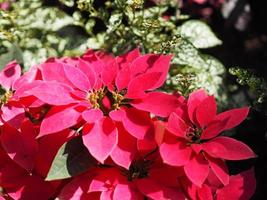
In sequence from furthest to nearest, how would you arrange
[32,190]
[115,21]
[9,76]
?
[115,21], [9,76], [32,190]

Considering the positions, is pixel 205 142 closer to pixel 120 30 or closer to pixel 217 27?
pixel 120 30

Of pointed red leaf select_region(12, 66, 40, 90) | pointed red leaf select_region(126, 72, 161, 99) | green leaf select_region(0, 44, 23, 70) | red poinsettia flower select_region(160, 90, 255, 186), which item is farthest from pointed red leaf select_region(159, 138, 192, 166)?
green leaf select_region(0, 44, 23, 70)

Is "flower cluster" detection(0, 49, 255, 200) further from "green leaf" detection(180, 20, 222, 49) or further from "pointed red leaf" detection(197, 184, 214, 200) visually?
"green leaf" detection(180, 20, 222, 49)

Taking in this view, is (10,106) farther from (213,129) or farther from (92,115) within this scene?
(213,129)

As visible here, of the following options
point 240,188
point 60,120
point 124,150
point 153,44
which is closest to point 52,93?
point 60,120

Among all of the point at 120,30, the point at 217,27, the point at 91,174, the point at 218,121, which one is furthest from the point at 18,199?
the point at 217,27
